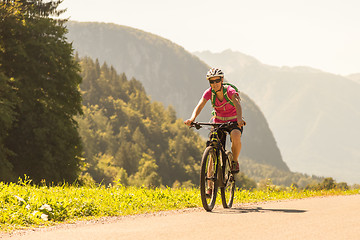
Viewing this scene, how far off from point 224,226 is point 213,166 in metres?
1.95

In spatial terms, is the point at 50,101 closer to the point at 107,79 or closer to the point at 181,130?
the point at 181,130

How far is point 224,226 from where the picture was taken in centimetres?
649

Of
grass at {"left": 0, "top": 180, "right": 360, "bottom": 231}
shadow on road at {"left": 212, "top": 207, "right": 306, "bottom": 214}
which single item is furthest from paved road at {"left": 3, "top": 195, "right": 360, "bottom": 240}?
grass at {"left": 0, "top": 180, "right": 360, "bottom": 231}

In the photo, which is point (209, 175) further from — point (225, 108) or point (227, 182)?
point (225, 108)

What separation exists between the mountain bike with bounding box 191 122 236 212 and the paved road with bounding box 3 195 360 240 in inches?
11.3

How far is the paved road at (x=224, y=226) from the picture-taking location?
19.1 ft

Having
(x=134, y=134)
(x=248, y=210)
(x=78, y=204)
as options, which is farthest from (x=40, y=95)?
(x=134, y=134)

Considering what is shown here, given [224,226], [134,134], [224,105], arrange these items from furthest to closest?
[134,134]
[224,105]
[224,226]

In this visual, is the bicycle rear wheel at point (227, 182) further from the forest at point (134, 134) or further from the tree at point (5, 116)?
the forest at point (134, 134)

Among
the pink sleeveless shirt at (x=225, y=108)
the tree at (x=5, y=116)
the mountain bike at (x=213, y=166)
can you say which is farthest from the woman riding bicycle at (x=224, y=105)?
the tree at (x=5, y=116)

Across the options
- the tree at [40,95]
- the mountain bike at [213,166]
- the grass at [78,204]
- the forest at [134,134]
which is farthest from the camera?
the forest at [134,134]

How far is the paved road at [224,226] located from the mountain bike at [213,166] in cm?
29

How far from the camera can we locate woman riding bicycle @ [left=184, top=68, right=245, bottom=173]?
844cm

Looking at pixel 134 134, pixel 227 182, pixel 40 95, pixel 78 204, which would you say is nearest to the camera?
pixel 78 204
